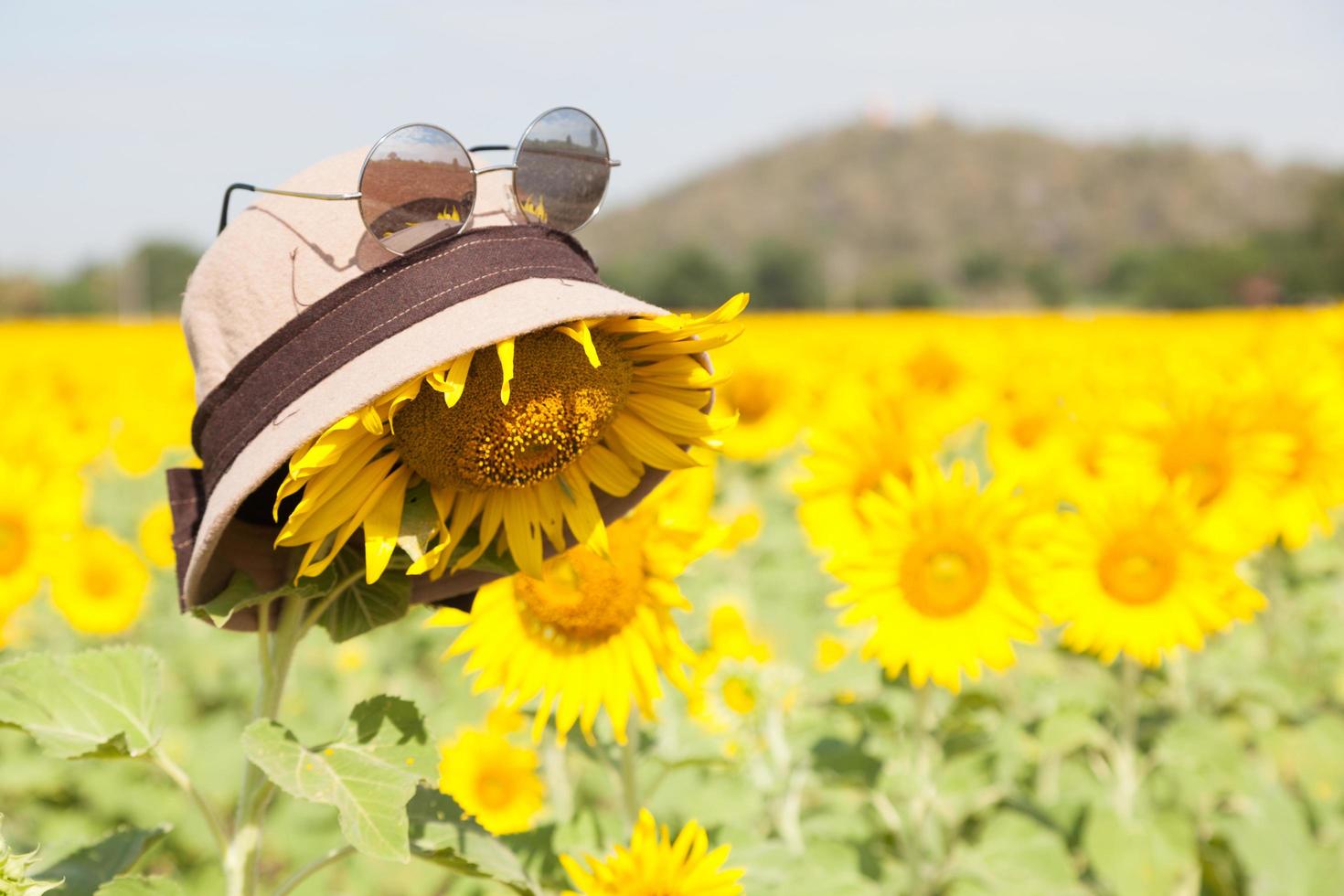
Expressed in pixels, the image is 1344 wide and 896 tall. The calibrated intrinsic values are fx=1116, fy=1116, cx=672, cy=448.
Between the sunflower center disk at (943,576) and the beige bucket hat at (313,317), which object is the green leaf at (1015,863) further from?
the beige bucket hat at (313,317)

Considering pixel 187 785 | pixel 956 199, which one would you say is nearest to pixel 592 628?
pixel 187 785

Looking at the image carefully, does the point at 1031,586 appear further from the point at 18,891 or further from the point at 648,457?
the point at 18,891

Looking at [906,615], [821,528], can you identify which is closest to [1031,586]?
[906,615]

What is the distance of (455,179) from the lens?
4.77 ft

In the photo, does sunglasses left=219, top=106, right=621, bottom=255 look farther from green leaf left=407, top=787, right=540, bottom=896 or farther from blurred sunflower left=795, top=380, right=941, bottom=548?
blurred sunflower left=795, top=380, right=941, bottom=548

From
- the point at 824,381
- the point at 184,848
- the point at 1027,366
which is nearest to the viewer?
the point at 184,848

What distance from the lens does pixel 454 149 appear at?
4.71 feet

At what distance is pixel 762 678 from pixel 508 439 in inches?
66.7

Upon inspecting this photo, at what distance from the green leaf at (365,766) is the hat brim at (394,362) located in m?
0.25

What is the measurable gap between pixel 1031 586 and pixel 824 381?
16.5ft

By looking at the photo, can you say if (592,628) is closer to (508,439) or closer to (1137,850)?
(508,439)

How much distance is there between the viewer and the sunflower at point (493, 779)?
2.40 metres

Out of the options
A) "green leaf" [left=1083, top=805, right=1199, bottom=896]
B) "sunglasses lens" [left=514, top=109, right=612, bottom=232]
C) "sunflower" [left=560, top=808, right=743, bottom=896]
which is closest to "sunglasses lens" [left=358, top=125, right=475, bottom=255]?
"sunglasses lens" [left=514, top=109, right=612, bottom=232]

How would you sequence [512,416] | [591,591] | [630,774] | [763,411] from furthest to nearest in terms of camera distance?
[763,411], [630,774], [591,591], [512,416]
